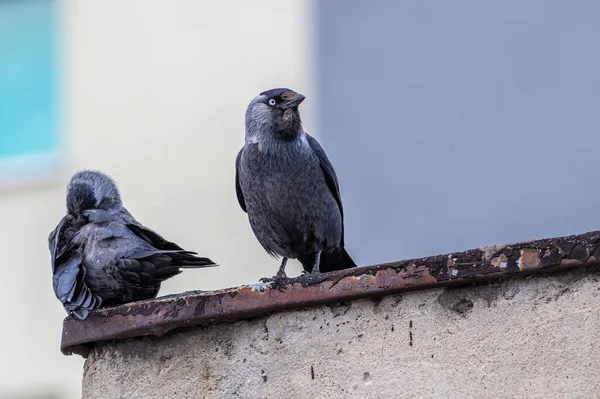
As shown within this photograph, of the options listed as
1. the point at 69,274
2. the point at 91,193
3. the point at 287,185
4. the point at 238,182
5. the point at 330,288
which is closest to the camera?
the point at 330,288

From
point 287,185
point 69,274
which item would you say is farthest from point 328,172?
point 69,274

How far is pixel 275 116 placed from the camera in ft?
17.3

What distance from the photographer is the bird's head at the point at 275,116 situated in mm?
5203

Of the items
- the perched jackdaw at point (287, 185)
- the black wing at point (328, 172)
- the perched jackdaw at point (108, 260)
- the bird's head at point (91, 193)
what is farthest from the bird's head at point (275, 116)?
the perched jackdaw at point (108, 260)

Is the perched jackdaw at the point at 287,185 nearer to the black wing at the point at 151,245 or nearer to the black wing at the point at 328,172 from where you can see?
the black wing at the point at 328,172

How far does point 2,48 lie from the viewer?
913cm

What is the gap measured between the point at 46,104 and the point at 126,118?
701 millimetres

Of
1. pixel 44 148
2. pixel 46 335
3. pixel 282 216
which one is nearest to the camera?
pixel 282 216

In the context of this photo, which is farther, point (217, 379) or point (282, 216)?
point (282, 216)

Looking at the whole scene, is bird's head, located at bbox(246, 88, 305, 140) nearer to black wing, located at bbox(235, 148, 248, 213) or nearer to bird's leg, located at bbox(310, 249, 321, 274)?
black wing, located at bbox(235, 148, 248, 213)

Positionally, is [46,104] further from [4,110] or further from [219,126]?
[219,126]

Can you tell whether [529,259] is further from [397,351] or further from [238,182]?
[238,182]

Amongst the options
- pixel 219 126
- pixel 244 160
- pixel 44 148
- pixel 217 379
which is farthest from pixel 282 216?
pixel 44 148

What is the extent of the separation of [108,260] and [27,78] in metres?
5.40
